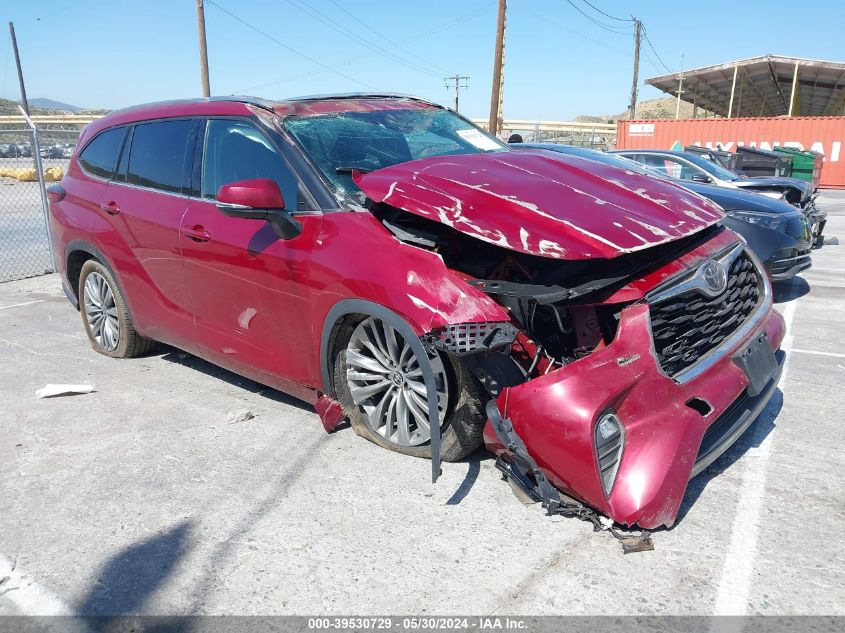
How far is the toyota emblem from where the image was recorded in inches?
117

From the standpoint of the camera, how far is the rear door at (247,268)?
11.4 feet

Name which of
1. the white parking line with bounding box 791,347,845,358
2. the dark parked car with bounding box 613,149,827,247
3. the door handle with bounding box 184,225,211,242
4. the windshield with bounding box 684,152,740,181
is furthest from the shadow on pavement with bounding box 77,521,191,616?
the windshield with bounding box 684,152,740,181

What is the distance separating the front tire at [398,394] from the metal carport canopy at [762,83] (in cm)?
3241

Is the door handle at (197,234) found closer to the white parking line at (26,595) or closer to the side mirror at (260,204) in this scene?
the side mirror at (260,204)

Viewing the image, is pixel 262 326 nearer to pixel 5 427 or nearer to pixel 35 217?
pixel 5 427

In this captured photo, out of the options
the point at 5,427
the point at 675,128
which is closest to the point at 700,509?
the point at 5,427

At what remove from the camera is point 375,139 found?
12.7 feet

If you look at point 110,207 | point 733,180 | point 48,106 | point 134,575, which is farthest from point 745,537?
point 48,106

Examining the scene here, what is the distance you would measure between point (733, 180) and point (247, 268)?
848cm

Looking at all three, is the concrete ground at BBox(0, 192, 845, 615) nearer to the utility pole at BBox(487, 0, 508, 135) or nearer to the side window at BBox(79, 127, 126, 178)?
the side window at BBox(79, 127, 126, 178)

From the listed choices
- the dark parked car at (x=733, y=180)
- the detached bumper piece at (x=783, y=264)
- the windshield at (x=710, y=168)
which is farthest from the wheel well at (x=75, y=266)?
the windshield at (x=710, y=168)

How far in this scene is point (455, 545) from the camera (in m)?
2.69

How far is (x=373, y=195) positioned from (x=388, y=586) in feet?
5.63

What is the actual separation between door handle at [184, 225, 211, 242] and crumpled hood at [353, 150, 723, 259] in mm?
1003
